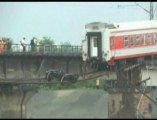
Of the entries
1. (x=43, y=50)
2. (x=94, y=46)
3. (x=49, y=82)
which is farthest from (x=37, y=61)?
(x=49, y=82)

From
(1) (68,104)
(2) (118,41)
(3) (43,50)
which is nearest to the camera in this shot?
(2) (118,41)

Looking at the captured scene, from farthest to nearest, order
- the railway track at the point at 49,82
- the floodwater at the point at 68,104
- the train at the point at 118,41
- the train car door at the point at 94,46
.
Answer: the floodwater at the point at 68,104, the train car door at the point at 94,46, the train at the point at 118,41, the railway track at the point at 49,82

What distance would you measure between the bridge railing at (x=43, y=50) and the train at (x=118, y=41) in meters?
3.63

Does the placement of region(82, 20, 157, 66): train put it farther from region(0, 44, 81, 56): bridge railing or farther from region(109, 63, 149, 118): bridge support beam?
region(0, 44, 81, 56): bridge railing

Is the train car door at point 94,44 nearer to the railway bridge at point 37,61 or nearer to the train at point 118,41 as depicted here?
the train at point 118,41

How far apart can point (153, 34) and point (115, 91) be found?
9065 millimetres

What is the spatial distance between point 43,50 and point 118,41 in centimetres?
740

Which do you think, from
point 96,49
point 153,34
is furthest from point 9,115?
point 153,34

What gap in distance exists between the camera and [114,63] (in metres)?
51.7

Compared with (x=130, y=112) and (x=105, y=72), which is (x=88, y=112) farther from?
(x=105, y=72)

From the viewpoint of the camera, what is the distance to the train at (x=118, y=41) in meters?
51.6

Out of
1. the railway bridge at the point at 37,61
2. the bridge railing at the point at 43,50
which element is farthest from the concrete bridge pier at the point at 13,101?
the bridge railing at the point at 43,50

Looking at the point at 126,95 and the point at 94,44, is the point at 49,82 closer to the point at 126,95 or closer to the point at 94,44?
the point at 94,44

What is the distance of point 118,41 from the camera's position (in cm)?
5231
